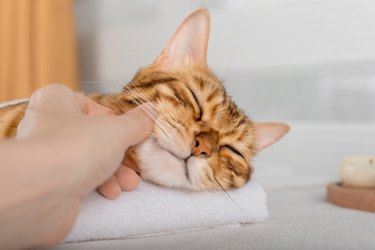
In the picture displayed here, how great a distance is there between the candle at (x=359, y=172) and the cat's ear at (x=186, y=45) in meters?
0.63

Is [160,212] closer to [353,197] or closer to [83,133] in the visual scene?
[83,133]

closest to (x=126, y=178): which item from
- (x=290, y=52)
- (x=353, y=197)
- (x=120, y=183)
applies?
(x=120, y=183)

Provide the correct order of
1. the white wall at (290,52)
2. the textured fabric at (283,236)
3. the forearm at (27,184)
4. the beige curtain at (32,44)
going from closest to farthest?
the forearm at (27,184) < the textured fabric at (283,236) < the white wall at (290,52) < the beige curtain at (32,44)

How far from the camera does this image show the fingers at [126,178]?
92cm

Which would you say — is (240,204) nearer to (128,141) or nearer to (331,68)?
(128,141)

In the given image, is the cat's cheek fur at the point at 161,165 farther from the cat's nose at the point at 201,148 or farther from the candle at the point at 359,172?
the candle at the point at 359,172

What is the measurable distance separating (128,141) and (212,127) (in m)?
0.34

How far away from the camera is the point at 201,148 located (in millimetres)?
992

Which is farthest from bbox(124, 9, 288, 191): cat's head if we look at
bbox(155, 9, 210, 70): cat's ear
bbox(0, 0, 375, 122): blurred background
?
bbox(0, 0, 375, 122): blurred background

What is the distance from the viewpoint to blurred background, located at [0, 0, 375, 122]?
2203 mm

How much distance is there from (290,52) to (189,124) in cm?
144

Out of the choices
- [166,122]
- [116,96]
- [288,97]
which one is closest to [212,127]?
[166,122]

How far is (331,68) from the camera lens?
7.30 feet

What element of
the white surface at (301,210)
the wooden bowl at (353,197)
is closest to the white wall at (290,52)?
the white surface at (301,210)
